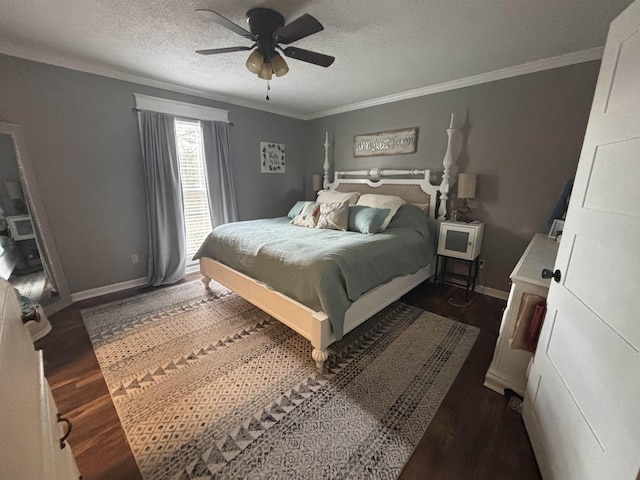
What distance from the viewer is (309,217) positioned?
10.3 feet

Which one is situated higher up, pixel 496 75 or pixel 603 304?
pixel 496 75

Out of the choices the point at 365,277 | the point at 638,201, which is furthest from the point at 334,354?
the point at 638,201

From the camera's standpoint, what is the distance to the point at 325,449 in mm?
1294

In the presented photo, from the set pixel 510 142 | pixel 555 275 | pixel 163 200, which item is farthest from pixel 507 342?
pixel 163 200

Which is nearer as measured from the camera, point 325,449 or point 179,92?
point 325,449

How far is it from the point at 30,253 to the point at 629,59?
408cm

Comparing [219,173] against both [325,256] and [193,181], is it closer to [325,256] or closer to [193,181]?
[193,181]

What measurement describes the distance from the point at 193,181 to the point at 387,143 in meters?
2.68

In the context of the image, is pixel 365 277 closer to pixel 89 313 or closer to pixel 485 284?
pixel 485 284

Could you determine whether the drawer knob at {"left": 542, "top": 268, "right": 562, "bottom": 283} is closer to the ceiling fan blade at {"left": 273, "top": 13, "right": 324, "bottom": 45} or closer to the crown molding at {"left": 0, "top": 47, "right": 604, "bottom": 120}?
the ceiling fan blade at {"left": 273, "top": 13, "right": 324, "bottom": 45}

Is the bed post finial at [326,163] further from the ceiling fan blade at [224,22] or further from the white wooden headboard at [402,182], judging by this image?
the ceiling fan blade at [224,22]

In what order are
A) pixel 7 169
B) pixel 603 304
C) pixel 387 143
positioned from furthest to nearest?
1. pixel 387 143
2. pixel 7 169
3. pixel 603 304

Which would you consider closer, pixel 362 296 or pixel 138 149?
pixel 362 296

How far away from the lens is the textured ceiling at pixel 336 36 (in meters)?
1.67
